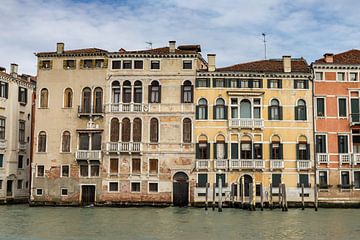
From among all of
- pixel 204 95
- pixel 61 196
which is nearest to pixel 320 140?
pixel 204 95

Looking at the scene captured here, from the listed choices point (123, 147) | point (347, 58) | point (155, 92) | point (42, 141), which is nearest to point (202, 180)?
point (123, 147)

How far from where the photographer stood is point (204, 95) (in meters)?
31.3

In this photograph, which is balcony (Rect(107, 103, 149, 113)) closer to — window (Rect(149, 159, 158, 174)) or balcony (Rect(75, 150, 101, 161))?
balcony (Rect(75, 150, 101, 161))

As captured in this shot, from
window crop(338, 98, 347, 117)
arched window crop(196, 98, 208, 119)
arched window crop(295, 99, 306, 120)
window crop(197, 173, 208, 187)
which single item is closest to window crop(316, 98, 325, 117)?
arched window crop(295, 99, 306, 120)

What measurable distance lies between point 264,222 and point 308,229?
264cm

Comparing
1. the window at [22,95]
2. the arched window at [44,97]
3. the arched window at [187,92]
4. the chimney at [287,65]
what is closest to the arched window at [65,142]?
the arched window at [44,97]

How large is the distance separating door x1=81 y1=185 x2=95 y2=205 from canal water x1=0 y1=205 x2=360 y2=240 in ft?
7.94

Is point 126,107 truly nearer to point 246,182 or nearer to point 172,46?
point 172,46

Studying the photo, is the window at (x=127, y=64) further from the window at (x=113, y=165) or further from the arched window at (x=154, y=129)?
the window at (x=113, y=165)

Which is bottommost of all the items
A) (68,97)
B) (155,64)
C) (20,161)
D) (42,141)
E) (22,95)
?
(20,161)

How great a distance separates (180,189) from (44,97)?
9296 millimetres

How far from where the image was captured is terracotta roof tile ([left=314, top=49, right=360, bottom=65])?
103ft

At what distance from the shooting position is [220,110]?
31.2 metres

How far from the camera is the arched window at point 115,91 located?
105 ft
